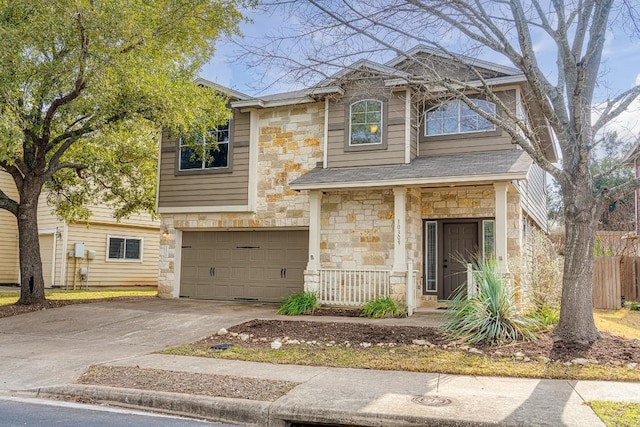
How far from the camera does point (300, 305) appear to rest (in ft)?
39.8

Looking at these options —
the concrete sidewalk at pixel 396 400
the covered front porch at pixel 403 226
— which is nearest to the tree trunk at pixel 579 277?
the concrete sidewalk at pixel 396 400

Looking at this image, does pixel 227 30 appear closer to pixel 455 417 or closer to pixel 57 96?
pixel 57 96

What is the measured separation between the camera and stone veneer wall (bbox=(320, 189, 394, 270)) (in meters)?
13.2

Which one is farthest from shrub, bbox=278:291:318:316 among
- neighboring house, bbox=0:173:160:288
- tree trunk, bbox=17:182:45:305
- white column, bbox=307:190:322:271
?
neighboring house, bbox=0:173:160:288

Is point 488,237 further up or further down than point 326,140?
further down

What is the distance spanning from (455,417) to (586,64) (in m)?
5.74

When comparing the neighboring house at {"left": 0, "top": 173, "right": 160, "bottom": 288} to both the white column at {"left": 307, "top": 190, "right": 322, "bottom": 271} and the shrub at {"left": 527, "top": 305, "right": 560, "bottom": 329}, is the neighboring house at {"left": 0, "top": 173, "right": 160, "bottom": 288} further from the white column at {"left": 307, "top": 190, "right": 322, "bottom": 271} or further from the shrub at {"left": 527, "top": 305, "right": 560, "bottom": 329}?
the shrub at {"left": 527, "top": 305, "right": 560, "bottom": 329}

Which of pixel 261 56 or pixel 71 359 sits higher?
pixel 261 56

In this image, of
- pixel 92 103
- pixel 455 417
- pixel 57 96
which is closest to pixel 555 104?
pixel 455 417

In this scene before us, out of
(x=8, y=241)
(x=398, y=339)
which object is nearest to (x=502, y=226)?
(x=398, y=339)

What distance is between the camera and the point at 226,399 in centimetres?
556

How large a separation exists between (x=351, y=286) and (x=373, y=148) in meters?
3.32

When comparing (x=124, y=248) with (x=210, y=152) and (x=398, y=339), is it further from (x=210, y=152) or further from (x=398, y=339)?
(x=398, y=339)

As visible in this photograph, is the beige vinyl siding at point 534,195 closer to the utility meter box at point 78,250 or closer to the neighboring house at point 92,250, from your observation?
the neighboring house at point 92,250
